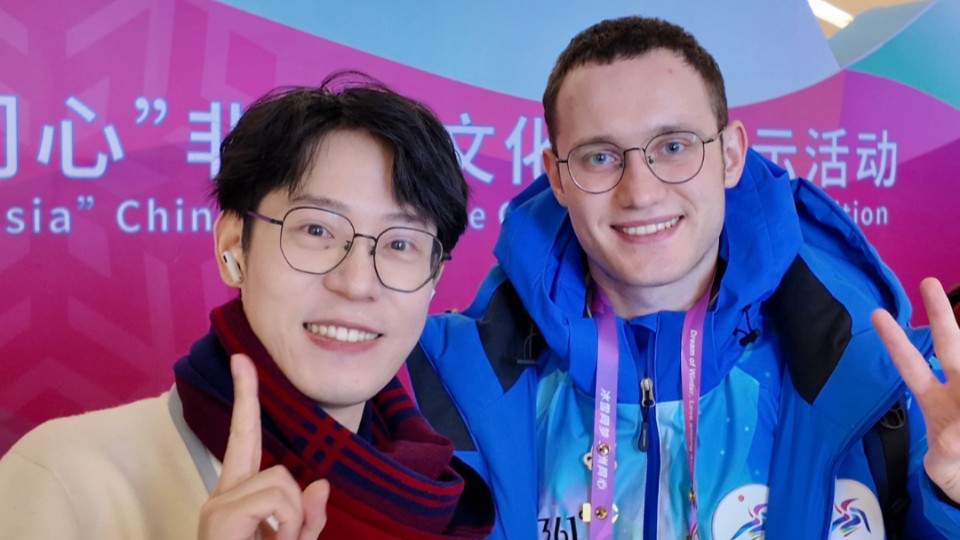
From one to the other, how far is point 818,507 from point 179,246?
195cm

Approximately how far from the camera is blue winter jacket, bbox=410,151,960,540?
5.08 feet

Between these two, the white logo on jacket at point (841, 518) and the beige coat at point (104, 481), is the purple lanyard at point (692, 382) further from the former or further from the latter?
the beige coat at point (104, 481)

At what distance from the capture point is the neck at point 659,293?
1.81m

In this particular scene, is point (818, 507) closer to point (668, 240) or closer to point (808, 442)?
point (808, 442)

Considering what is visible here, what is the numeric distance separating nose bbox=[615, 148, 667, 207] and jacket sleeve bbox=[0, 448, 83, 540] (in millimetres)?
1088

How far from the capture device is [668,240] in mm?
1759

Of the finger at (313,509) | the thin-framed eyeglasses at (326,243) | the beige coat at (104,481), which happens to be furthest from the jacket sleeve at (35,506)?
the thin-framed eyeglasses at (326,243)

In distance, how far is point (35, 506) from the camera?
43.4 inches

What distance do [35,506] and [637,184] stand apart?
1144 mm

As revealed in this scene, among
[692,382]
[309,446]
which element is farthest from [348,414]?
[692,382]

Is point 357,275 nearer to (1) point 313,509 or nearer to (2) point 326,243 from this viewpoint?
(2) point 326,243

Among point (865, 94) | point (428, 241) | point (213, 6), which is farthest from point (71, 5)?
point (865, 94)

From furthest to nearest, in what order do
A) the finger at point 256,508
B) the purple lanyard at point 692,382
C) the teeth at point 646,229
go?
1. the teeth at point 646,229
2. the purple lanyard at point 692,382
3. the finger at point 256,508

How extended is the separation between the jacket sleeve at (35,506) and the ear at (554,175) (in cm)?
109
